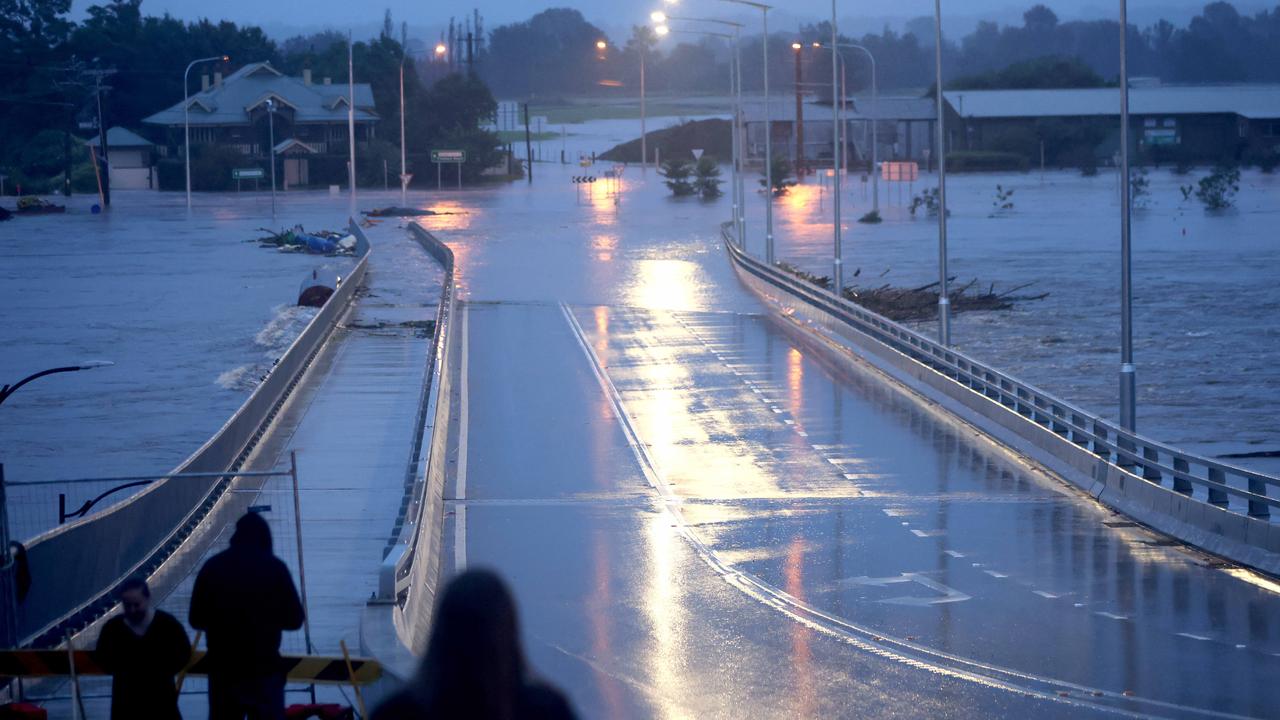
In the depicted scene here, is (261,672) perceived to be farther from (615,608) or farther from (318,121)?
(318,121)

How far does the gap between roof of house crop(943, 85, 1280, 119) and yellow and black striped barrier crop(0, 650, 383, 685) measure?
124 m

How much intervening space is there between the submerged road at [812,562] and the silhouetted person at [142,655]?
2665mm

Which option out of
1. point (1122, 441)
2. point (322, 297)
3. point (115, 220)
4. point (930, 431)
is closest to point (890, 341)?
point (930, 431)

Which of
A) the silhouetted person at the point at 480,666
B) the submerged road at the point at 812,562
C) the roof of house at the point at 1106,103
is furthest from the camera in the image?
the roof of house at the point at 1106,103

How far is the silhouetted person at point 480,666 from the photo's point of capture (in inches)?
138

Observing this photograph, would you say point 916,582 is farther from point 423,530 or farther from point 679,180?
point 679,180

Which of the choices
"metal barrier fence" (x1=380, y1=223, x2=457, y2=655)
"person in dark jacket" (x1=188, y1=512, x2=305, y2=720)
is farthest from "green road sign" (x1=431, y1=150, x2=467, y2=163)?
"person in dark jacket" (x1=188, y1=512, x2=305, y2=720)

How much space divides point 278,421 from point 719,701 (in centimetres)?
1599

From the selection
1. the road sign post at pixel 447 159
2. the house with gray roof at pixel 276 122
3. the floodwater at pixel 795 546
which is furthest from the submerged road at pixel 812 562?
the house with gray roof at pixel 276 122

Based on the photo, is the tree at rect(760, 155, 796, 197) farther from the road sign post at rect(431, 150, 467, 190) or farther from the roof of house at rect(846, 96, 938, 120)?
the roof of house at rect(846, 96, 938, 120)

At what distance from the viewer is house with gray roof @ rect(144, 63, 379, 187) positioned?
116938mm

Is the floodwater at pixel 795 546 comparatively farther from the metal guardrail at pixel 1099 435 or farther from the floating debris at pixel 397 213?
the floating debris at pixel 397 213

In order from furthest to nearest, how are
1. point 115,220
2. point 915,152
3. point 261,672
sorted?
1. point 915,152
2. point 115,220
3. point 261,672

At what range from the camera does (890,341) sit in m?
30.8
